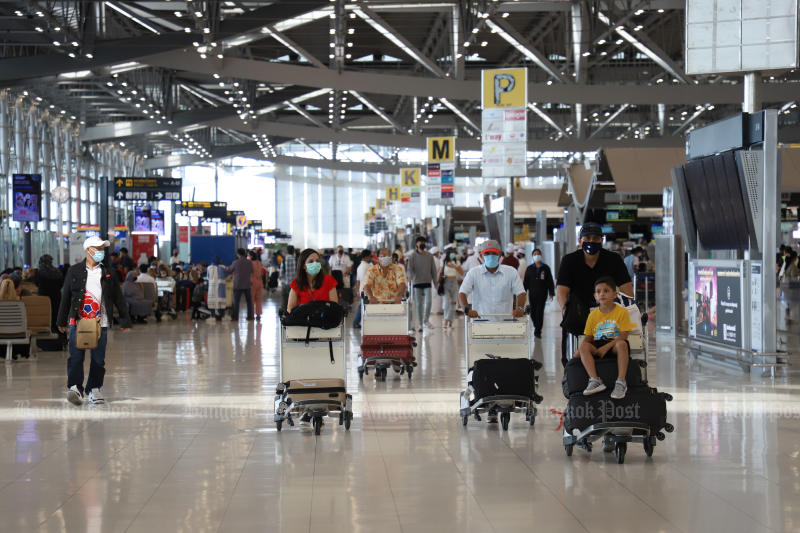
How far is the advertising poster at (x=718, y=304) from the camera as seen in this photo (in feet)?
44.5

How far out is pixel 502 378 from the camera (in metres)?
8.84

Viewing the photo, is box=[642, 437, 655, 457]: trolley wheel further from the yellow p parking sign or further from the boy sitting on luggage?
the yellow p parking sign

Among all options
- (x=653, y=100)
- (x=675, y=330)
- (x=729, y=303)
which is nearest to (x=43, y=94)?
(x=653, y=100)

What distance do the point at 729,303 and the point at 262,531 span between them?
9.74 metres

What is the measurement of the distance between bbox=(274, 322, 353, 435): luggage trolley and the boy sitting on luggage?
2.15 metres

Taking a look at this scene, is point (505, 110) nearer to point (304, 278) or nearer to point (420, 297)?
point (420, 297)

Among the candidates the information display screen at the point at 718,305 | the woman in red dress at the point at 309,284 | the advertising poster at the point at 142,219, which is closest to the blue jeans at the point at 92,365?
the woman in red dress at the point at 309,284

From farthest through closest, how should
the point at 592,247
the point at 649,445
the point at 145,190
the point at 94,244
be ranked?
the point at 145,190 → the point at 94,244 → the point at 592,247 → the point at 649,445

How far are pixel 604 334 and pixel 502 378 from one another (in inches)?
53.9

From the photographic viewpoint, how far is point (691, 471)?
278 inches

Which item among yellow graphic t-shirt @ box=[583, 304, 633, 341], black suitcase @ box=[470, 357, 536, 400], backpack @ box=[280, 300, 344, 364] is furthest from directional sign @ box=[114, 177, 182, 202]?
yellow graphic t-shirt @ box=[583, 304, 633, 341]

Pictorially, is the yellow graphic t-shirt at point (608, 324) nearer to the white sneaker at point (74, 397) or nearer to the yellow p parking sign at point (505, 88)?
the white sneaker at point (74, 397)

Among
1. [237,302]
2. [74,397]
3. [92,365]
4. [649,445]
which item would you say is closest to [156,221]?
[237,302]

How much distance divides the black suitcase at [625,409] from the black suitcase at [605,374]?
0.26 ft
